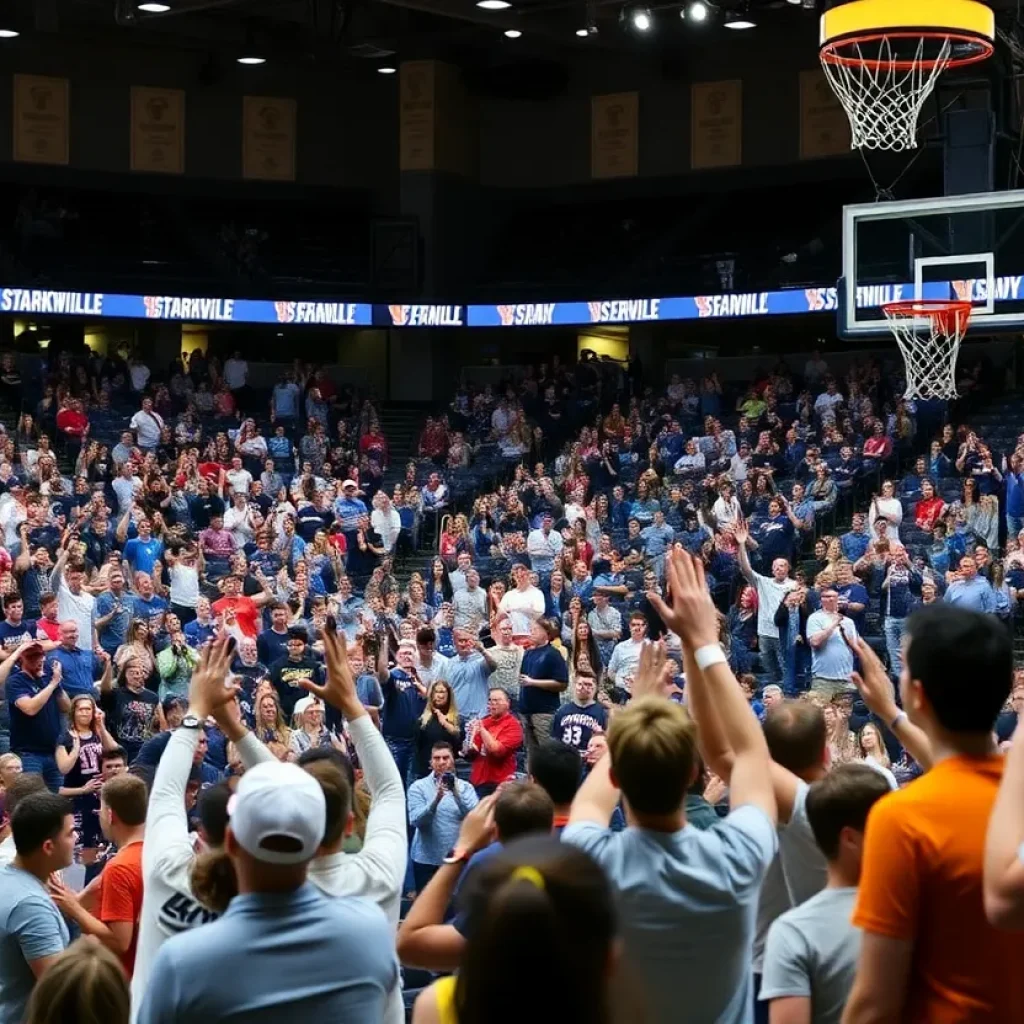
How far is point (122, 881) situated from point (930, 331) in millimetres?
12921

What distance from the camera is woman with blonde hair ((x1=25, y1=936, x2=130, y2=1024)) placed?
322cm

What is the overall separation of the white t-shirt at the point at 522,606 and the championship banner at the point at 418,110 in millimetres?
13971

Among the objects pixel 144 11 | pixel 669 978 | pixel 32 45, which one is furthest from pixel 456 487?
pixel 669 978

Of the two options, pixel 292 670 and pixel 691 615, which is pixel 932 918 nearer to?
pixel 691 615

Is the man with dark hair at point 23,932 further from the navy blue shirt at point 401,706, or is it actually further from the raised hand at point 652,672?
the navy blue shirt at point 401,706

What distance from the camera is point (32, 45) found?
29.3 m

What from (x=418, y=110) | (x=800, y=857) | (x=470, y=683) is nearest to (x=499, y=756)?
(x=470, y=683)

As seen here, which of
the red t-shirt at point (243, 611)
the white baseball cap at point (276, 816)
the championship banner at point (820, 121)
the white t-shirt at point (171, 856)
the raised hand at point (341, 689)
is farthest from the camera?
the championship banner at point (820, 121)

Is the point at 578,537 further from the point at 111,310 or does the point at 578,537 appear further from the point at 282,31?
the point at 282,31

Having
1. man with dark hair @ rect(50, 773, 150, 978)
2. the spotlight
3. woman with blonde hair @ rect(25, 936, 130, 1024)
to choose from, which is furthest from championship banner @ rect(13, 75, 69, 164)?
woman with blonde hair @ rect(25, 936, 130, 1024)

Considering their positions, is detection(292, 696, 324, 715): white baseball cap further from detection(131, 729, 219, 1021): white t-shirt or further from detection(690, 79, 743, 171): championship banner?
detection(690, 79, 743, 171): championship banner

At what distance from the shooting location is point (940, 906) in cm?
305

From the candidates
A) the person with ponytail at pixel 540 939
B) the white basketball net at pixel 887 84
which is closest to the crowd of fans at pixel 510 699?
the person with ponytail at pixel 540 939

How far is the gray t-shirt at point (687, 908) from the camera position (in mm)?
3430
